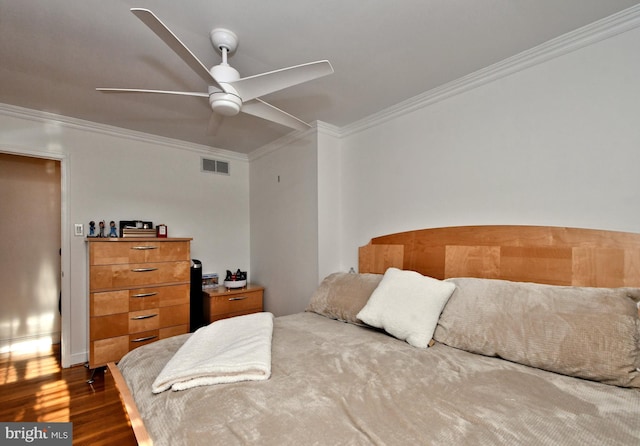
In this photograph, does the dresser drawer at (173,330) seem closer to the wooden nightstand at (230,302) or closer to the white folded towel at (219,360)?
the wooden nightstand at (230,302)

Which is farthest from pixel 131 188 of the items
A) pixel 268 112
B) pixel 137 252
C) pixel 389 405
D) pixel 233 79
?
pixel 389 405

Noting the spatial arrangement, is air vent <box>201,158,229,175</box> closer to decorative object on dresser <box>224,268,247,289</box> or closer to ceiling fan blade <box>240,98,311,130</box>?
decorative object on dresser <box>224,268,247,289</box>

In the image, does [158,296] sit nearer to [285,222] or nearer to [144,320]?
[144,320]

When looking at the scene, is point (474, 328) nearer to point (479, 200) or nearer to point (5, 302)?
point (479, 200)

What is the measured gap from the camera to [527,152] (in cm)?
189

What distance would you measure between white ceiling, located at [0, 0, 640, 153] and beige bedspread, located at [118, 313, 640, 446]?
1.75 metres

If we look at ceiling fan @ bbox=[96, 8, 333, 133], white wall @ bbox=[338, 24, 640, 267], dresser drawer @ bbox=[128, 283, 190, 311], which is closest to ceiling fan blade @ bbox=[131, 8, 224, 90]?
ceiling fan @ bbox=[96, 8, 333, 133]

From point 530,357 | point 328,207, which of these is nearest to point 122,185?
point 328,207

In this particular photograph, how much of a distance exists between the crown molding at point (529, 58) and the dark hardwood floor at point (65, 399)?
2.89 m

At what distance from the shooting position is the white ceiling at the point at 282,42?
1.52 m

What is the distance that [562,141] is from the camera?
5.78 feet

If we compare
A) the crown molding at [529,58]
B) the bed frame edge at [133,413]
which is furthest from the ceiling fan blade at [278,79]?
the bed frame edge at [133,413]

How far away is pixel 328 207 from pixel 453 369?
1989 millimetres

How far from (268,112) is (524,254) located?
1871 millimetres
